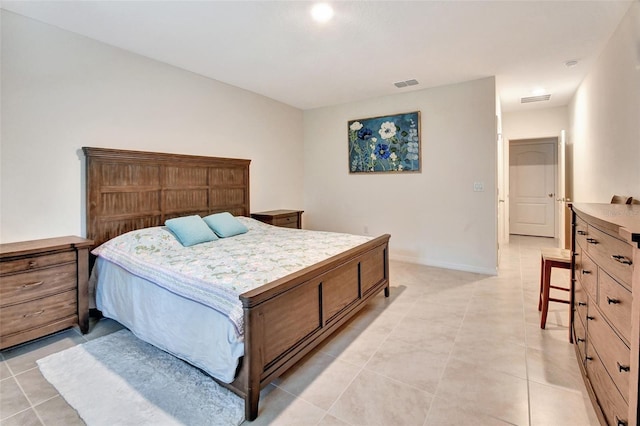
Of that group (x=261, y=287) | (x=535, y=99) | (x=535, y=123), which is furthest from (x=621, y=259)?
(x=535, y=123)

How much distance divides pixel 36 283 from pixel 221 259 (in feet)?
4.49

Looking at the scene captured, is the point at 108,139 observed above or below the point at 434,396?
above

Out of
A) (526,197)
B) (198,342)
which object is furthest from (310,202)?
(526,197)

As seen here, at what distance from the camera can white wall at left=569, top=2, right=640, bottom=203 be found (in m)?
2.39

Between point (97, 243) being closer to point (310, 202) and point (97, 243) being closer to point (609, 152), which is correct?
point (310, 202)

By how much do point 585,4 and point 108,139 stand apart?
424cm

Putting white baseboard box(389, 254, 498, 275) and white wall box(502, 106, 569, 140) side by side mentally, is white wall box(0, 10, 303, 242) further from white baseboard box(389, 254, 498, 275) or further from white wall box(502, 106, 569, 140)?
white wall box(502, 106, 569, 140)

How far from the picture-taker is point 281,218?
4570mm

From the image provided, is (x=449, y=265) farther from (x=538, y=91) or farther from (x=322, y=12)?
(x=322, y=12)

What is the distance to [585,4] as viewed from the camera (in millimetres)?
2373

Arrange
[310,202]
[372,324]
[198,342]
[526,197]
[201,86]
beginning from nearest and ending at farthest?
[198,342]
[372,324]
[201,86]
[310,202]
[526,197]

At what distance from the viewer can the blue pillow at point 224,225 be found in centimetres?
338

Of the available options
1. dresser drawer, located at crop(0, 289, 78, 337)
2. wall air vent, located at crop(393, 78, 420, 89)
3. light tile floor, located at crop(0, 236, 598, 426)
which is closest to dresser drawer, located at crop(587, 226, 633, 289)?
light tile floor, located at crop(0, 236, 598, 426)

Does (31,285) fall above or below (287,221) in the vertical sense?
below
